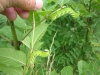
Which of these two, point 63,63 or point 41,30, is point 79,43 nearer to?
point 63,63

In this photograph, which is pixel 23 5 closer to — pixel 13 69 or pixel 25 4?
pixel 25 4

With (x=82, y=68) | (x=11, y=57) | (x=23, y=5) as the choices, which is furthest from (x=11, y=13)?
(x=82, y=68)

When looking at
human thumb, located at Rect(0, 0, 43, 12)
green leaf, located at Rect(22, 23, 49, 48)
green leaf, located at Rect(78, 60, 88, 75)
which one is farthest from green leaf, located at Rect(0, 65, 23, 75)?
green leaf, located at Rect(78, 60, 88, 75)

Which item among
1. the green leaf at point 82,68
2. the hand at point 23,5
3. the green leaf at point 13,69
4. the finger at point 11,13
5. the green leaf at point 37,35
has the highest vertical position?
the hand at point 23,5

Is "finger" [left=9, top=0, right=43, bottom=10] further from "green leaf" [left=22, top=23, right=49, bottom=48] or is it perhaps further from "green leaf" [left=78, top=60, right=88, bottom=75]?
"green leaf" [left=78, top=60, right=88, bottom=75]

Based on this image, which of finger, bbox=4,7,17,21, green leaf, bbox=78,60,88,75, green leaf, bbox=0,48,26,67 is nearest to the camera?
green leaf, bbox=0,48,26,67

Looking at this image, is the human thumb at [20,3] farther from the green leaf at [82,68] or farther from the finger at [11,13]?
the green leaf at [82,68]

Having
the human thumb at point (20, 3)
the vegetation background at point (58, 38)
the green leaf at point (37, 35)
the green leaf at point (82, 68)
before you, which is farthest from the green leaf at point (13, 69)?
the green leaf at point (82, 68)
